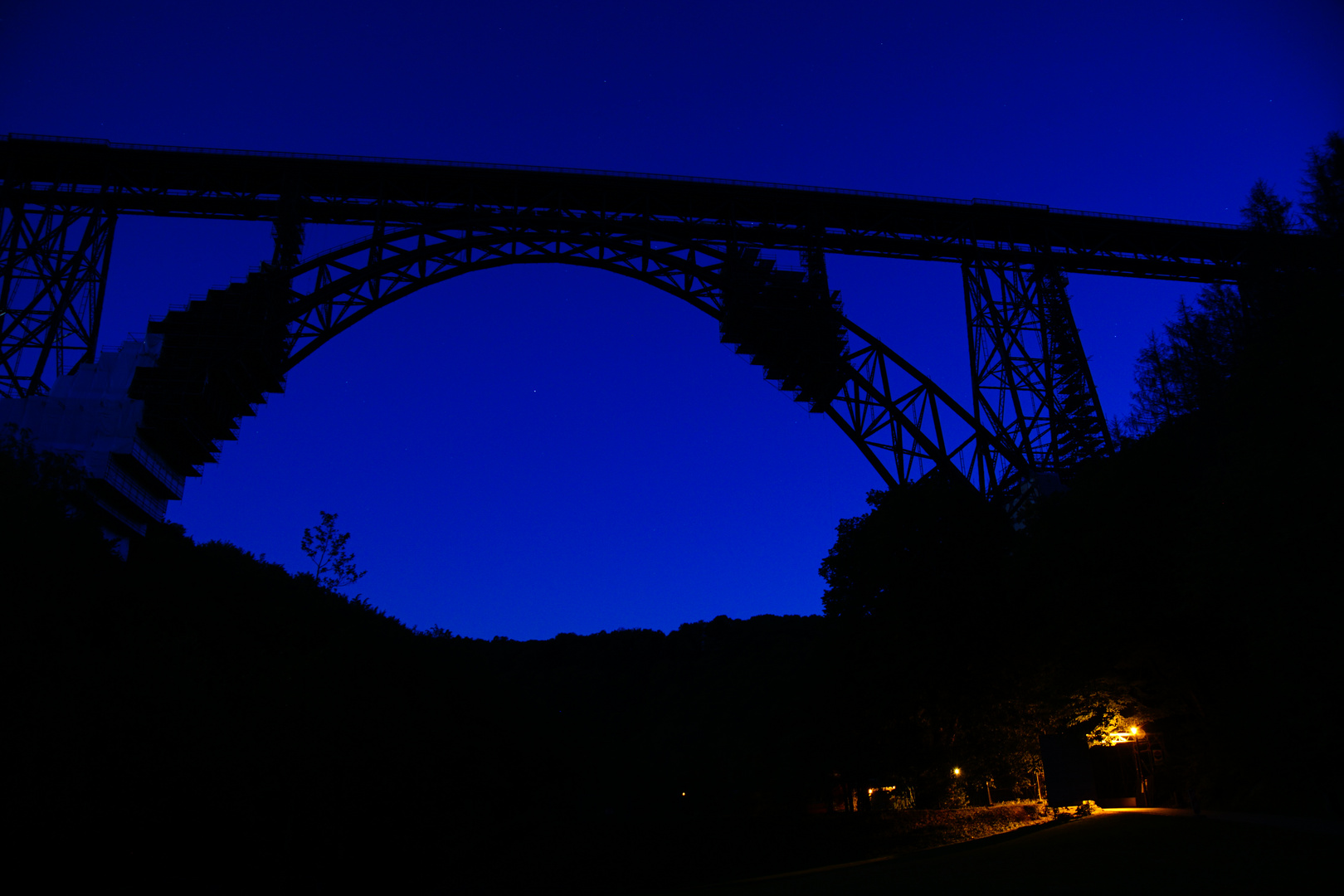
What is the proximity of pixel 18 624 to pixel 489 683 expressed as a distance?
142 ft

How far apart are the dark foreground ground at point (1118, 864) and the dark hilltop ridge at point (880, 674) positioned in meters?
2.62

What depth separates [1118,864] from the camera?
1486 centimetres

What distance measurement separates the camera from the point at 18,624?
21.5 metres

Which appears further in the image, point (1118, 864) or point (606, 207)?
point (606, 207)

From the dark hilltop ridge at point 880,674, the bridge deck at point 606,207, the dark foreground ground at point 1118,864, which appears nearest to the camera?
the dark foreground ground at point 1118,864

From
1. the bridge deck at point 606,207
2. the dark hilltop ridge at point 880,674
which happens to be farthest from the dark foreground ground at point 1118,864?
the bridge deck at point 606,207

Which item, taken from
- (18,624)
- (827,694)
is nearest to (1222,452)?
(827,694)

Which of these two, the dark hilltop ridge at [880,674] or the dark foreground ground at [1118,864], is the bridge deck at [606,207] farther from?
the dark foreground ground at [1118,864]

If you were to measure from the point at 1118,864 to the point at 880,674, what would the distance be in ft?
44.9

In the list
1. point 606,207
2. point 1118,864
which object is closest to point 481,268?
point 606,207

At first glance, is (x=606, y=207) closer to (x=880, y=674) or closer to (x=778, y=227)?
(x=778, y=227)

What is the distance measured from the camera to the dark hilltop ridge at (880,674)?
18031 millimetres

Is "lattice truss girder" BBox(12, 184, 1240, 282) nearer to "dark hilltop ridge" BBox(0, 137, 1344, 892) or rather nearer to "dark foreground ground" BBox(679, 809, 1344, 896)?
"dark hilltop ridge" BBox(0, 137, 1344, 892)

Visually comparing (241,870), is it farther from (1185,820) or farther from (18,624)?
(1185,820)
